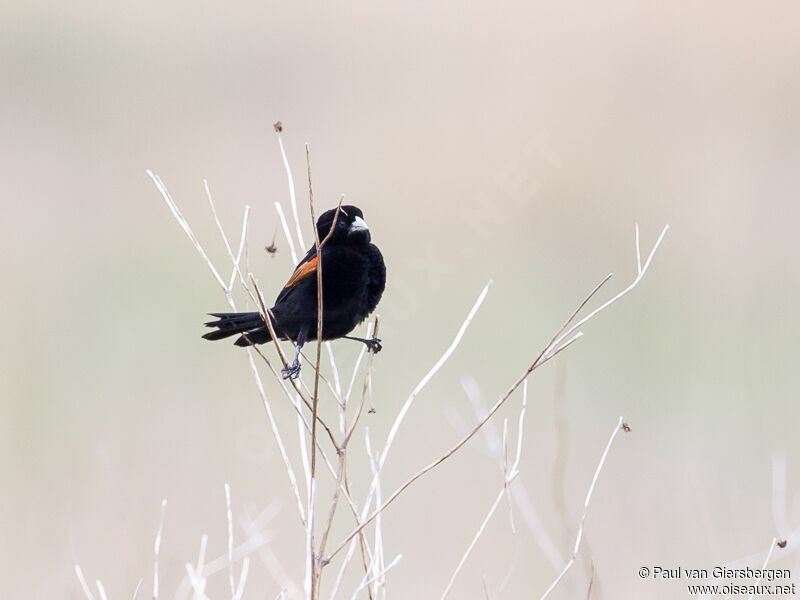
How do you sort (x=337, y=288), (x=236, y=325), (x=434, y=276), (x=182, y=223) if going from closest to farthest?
(x=182, y=223) → (x=236, y=325) → (x=337, y=288) → (x=434, y=276)

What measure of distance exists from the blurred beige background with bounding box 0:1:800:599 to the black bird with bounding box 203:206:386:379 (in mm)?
165

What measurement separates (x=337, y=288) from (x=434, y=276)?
522 centimetres

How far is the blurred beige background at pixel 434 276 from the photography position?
6023mm

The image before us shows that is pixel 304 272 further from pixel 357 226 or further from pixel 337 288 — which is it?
pixel 357 226

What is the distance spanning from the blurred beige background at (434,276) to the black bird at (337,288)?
165 mm

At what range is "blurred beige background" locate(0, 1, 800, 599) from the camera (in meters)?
6.02

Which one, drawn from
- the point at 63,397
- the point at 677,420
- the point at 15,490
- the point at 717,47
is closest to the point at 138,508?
the point at 15,490

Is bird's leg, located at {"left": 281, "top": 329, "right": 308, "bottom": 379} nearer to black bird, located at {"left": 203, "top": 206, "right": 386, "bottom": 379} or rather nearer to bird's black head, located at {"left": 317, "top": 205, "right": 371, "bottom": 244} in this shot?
black bird, located at {"left": 203, "top": 206, "right": 386, "bottom": 379}

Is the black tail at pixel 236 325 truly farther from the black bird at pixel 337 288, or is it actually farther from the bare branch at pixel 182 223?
the bare branch at pixel 182 223

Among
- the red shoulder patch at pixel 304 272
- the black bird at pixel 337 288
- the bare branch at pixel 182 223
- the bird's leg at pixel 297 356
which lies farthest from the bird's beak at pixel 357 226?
the bare branch at pixel 182 223

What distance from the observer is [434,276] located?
8.70 meters

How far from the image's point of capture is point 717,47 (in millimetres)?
11508

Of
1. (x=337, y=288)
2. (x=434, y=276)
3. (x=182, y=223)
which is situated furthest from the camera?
(x=434, y=276)

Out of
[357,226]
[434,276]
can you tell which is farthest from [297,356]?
[434,276]
